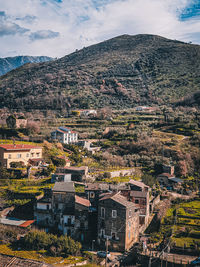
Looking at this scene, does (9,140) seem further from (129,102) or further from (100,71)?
(100,71)

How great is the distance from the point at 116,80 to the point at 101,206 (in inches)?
3258

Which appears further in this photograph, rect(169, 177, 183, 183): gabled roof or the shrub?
rect(169, 177, 183, 183): gabled roof

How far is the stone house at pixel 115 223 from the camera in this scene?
82.7 ft

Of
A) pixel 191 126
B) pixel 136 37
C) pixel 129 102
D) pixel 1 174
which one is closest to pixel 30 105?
pixel 129 102

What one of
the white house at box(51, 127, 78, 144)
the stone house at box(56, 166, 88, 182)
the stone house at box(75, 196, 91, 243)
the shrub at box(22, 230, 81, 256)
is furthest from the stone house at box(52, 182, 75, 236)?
the white house at box(51, 127, 78, 144)

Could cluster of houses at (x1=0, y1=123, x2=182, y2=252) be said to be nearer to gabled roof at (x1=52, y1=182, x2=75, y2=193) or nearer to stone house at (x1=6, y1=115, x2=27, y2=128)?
gabled roof at (x1=52, y1=182, x2=75, y2=193)

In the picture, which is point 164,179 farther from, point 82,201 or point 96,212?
point 82,201

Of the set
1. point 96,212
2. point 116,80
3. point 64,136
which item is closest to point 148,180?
point 96,212

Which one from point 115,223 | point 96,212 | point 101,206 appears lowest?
point 115,223

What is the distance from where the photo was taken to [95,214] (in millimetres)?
27672

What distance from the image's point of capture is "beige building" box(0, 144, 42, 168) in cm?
3503

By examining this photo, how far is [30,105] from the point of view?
8381 cm

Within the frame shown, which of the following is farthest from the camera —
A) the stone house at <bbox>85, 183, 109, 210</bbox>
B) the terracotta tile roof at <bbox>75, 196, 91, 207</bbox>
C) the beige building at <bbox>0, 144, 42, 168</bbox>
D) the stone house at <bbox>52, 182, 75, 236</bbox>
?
the beige building at <bbox>0, 144, 42, 168</bbox>

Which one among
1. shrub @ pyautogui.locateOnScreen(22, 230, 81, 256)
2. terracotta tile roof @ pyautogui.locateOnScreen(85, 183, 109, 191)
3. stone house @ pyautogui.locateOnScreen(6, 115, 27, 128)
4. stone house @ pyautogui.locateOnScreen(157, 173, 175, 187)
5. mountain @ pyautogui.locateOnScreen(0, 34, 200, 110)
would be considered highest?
mountain @ pyautogui.locateOnScreen(0, 34, 200, 110)
